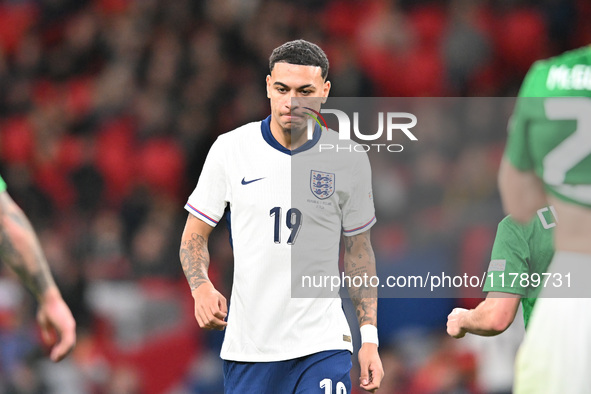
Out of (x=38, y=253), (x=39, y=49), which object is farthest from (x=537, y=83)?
(x=39, y=49)

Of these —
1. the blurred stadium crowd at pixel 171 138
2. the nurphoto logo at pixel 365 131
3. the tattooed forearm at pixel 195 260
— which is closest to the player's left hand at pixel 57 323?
the tattooed forearm at pixel 195 260

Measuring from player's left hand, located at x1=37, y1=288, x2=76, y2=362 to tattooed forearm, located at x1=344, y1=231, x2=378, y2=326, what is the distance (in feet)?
5.61

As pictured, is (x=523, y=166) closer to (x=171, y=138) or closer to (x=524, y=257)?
(x=524, y=257)

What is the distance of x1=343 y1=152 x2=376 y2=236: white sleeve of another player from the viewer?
15.6 feet

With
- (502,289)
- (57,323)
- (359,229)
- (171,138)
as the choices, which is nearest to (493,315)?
(502,289)

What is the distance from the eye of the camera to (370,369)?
4.57m

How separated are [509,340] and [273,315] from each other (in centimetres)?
257

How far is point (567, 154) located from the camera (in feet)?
9.98

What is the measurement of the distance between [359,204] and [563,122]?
181 centimetres

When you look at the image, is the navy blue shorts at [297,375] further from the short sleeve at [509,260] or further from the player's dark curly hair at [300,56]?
the player's dark curly hair at [300,56]

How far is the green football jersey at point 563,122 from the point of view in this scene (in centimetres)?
303

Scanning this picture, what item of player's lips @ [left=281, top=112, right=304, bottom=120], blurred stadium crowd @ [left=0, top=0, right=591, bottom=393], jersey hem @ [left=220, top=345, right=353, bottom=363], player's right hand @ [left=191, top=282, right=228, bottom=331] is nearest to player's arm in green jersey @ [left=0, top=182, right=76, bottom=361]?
player's right hand @ [left=191, top=282, right=228, bottom=331]

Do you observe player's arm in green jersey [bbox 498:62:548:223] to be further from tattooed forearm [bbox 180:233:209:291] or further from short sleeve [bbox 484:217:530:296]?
tattooed forearm [bbox 180:233:209:291]

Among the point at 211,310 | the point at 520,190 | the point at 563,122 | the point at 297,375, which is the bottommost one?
the point at 297,375
